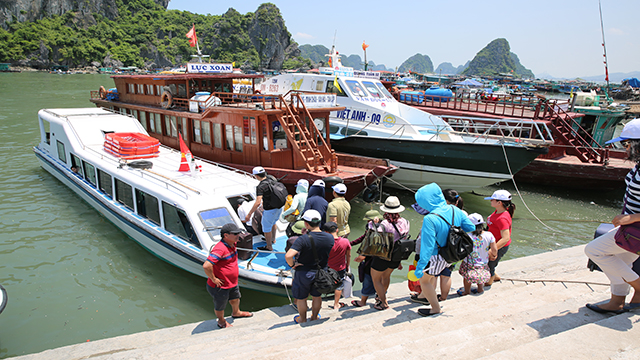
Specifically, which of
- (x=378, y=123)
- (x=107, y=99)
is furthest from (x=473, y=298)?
(x=107, y=99)

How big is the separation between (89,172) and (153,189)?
4142 mm

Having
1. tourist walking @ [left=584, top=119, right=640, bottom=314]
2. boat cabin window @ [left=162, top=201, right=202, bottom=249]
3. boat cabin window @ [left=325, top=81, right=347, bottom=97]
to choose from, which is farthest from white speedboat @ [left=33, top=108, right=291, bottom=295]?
boat cabin window @ [left=325, top=81, right=347, bottom=97]

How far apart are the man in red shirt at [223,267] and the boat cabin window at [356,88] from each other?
11540 mm

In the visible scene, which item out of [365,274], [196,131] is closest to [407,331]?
[365,274]

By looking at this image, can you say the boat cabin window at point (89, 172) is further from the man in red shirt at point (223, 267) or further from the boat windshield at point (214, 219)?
the man in red shirt at point (223, 267)

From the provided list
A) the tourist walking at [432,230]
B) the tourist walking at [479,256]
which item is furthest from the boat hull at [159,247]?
the tourist walking at [479,256]

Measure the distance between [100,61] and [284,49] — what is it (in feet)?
254

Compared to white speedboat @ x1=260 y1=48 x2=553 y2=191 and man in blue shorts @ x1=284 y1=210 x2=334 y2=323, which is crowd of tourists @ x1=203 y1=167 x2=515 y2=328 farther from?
white speedboat @ x1=260 y1=48 x2=553 y2=191

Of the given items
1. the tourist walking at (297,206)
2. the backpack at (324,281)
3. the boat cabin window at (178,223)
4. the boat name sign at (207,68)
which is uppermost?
the boat name sign at (207,68)

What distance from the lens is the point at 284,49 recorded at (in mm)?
166375

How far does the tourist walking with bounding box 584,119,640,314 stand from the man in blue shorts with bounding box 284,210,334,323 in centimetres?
284

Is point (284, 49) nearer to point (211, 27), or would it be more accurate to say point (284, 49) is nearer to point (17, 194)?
point (211, 27)

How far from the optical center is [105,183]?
9797mm

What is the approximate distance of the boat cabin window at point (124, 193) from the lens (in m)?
8.72
